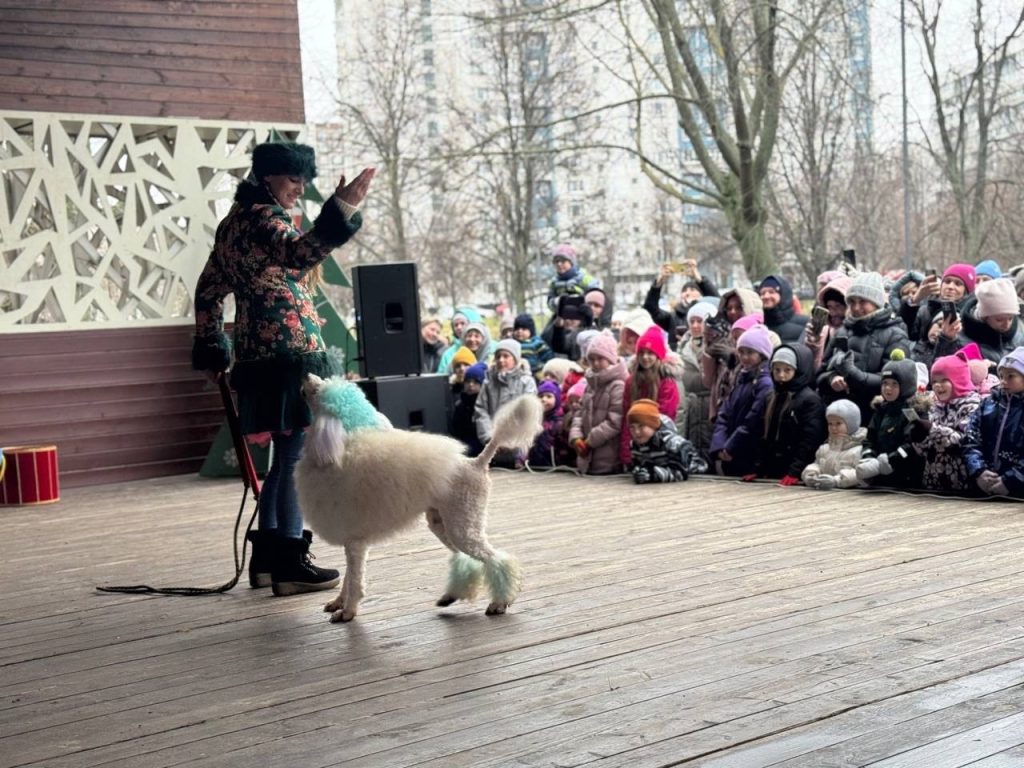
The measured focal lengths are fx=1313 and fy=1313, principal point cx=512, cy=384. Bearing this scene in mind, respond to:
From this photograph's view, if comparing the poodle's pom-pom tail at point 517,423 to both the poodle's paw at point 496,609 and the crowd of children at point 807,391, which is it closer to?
the poodle's paw at point 496,609

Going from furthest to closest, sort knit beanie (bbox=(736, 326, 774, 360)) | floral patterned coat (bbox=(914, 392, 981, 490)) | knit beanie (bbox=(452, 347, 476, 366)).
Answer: knit beanie (bbox=(452, 347, 476, 366)) < knit beanie (bbox=(736, 326, 774, 360)) < floral patterned coat (bbox=(914, 392, 981, 490))

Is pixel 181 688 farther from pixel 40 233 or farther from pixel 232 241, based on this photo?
pixel 40 233

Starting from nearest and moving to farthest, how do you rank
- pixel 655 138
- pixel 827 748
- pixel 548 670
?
pixel 827 748
pixel 548 670
pixel 655 138

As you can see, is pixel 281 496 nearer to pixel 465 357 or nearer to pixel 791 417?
pixel 791 417

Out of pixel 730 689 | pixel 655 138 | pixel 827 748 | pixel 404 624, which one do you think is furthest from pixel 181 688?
pixel 655 138

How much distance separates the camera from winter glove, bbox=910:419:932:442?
7.21m

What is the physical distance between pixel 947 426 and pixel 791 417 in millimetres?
1094

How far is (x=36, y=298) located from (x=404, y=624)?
674cm

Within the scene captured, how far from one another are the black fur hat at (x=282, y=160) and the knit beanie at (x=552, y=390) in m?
4.75

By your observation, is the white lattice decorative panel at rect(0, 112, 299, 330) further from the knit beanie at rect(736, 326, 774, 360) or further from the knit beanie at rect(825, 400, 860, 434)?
the knit beanie at rect(825, 400, 860, 434)

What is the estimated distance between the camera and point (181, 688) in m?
3.98

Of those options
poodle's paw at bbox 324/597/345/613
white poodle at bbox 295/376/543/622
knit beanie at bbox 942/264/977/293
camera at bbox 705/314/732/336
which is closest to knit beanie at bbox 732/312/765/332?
camera at bbox 705/314/732/336

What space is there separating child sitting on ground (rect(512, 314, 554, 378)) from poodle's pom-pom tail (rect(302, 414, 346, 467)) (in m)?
6.11

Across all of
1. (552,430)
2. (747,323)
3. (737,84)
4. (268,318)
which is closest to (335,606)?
(268,318)
